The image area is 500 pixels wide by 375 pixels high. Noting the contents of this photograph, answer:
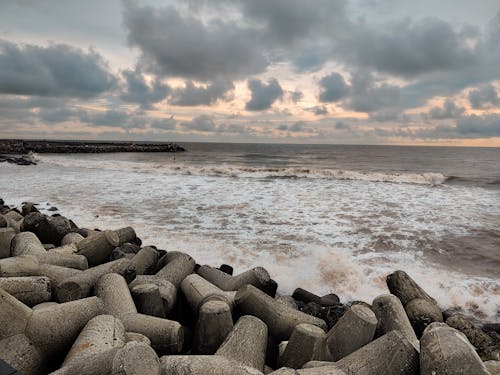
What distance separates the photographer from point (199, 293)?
4.90 m

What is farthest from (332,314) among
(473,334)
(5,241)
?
(5,241)

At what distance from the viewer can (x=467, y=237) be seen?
10.2 meters

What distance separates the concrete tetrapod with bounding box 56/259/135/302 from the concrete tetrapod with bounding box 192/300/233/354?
5.75 ft

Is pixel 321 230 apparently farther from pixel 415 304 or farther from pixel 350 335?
pixel 350 335

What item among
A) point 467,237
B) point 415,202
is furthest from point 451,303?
point 415,202

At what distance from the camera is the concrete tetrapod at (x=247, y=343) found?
3.46 metres

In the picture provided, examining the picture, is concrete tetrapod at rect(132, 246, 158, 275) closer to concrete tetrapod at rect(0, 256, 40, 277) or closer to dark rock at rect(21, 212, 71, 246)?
concrete tetrapod at rect(0, 256, 40, 277)

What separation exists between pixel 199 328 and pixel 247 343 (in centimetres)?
60

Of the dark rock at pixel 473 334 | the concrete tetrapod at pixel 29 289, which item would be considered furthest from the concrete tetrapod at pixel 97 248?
the dark rock at pixel 473 334

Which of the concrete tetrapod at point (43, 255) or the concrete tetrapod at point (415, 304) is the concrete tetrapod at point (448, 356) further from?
the concrete tetrapod at point (43, 255)

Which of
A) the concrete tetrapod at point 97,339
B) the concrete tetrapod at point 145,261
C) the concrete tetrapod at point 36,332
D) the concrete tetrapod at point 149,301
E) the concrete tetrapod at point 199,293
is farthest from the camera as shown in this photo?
the concrete tetrapod at point 145,261

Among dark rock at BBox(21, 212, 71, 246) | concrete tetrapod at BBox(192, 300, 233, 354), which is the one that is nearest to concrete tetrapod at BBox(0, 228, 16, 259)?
dark rock at BBox(21, 212, 71, 246)

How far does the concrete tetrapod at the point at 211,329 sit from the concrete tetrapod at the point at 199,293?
0.50 metres

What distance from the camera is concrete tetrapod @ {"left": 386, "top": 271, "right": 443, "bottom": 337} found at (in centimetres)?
488
